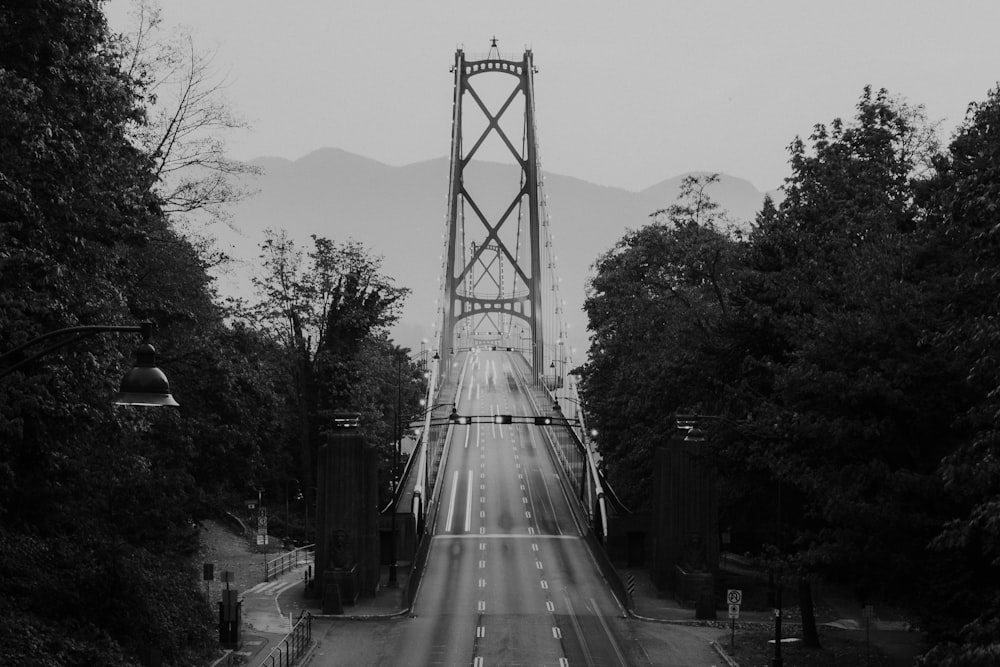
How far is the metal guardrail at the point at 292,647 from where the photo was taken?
29833mm

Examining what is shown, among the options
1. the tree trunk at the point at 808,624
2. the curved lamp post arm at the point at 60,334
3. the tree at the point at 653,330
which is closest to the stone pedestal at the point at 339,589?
the tree at the point at 653,330

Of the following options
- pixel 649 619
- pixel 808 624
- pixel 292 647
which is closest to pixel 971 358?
pixel 808 624

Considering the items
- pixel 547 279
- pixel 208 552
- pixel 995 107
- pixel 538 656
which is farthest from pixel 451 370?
pixel 995 107

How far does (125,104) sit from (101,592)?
9.91 meters

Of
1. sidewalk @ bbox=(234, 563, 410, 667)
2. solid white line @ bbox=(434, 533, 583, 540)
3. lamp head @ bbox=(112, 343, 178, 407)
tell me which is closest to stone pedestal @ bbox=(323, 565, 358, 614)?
sidewalk @ bbox=(234, 563, 410, 667)

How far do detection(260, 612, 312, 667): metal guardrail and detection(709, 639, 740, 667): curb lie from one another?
12101 millimetres

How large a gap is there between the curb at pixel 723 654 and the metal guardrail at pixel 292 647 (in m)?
12.1

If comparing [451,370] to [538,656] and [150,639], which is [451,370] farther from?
[150,639]

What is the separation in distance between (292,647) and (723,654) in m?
12.5

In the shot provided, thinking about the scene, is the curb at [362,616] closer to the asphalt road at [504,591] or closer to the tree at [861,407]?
the asphalt road at [504,591]

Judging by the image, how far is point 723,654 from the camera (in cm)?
3344

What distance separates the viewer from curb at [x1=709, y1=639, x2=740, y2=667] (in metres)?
32.0

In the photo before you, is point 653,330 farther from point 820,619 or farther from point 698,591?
point 820,619

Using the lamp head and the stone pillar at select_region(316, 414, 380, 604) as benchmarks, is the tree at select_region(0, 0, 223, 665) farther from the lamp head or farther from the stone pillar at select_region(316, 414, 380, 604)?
the stone pillar at select_region(316, 414, 380, 604)
